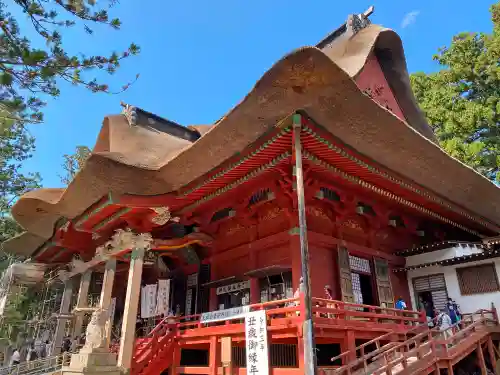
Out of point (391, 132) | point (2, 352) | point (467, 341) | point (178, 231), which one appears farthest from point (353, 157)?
point (2, 352)

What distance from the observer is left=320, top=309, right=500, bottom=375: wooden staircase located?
22.2 ft

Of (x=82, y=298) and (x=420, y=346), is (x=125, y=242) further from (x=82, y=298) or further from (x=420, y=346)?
(x=420, y=346)

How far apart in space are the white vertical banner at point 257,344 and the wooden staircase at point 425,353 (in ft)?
4.23

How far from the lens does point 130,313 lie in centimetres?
959

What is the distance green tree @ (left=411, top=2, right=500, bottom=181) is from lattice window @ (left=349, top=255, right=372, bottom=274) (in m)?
10.6

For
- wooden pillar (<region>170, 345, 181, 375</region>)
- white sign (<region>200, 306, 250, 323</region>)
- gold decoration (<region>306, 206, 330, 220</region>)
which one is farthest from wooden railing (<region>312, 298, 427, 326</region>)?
wooden pillar (<region>170, 345, 181, 375</region>)

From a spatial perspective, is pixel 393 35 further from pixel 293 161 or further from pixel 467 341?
pixel 467 341

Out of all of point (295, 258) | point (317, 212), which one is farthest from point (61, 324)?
point (317, 212)

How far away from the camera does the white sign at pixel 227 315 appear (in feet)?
26.8

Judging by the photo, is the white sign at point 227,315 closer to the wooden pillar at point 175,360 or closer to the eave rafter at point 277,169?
the wooden pillar at point 175,360

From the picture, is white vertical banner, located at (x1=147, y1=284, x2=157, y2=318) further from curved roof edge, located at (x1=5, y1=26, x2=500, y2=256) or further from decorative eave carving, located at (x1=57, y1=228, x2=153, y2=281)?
curved roof edge, located at (x1=5, y1=26, x2=500, y2=256)

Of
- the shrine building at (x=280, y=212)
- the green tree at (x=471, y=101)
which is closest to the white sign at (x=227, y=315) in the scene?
the shrine building at (x=280, y=212)

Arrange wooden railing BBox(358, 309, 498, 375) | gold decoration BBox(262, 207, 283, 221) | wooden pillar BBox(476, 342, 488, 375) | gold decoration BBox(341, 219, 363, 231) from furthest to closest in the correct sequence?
gold decoration BBox(341, 219, 363, 231) < gold decoration BBox(262, 207, 283, 221) < wooden pillar BBox(476, 342, 488, 375) < wooden railing BBox(358, 309, 498, 375)

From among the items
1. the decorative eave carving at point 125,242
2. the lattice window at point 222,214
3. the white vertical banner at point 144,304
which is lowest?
the white vertical banner at point 144,304
